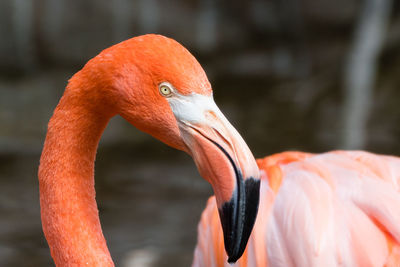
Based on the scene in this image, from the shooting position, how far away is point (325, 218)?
161cm

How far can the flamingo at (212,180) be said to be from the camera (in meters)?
1.25

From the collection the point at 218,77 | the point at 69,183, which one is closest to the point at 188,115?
the point at 69,183

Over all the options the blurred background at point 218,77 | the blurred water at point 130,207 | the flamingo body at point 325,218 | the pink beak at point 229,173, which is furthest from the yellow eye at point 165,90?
the blurred background at point 218,77

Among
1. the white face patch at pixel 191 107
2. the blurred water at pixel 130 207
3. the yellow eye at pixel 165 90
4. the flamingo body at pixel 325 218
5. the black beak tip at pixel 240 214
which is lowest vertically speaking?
the blurred water at pixel 130 207

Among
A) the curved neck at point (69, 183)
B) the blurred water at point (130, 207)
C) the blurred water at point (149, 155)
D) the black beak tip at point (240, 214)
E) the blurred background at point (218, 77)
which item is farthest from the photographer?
the blurred background at point (218, 77)

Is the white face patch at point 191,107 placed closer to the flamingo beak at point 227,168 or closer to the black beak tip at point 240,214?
the flamingo beak at point 227,168

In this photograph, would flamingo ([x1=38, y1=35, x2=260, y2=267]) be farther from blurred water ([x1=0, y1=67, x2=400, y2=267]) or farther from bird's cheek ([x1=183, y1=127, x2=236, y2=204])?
blurred water ([x1=0, y1=67, x2=400, y2=267])

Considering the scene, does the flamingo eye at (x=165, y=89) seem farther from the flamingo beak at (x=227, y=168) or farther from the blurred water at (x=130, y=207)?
the blurred water at (x=130, y=207)

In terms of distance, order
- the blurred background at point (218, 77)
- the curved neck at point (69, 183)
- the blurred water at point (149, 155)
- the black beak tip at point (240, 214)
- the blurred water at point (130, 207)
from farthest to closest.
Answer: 1. the blurred background at point (218, 77)
2. the blurred water at point (149, 155)
3. the blurred water at point (130, 207)
4. the curved neck at point (69, 183)
5. the black beak tip at point (240, 214)

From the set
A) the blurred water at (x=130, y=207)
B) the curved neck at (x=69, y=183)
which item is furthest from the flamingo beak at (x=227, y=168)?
the blurred water at (x=130, y=207)

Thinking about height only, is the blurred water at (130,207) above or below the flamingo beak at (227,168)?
below

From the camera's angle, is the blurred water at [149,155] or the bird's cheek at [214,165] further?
the blurred water at [149,155]

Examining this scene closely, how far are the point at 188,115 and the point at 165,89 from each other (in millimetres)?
95

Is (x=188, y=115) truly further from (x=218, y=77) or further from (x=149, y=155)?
(x=218, y=77)
